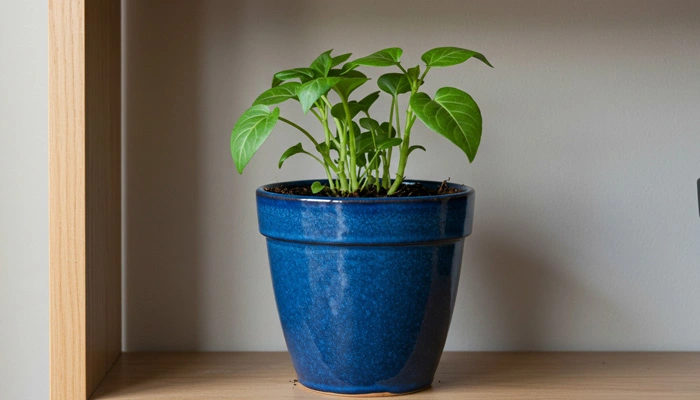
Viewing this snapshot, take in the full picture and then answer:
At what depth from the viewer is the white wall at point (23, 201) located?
46.1 inches

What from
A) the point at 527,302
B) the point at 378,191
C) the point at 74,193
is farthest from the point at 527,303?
the point at 74,193

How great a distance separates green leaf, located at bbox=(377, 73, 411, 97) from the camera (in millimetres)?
981

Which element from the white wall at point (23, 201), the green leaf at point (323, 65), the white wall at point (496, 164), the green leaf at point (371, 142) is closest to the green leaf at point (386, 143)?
the green leaf at point (371, 142)

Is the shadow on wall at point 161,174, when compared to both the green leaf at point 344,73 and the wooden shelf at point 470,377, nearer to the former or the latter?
the wooden shelf at point 470,377

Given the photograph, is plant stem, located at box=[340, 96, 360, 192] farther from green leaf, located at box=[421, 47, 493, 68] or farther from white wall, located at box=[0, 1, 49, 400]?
white wall, located at box=[0, 1, 49, 400]

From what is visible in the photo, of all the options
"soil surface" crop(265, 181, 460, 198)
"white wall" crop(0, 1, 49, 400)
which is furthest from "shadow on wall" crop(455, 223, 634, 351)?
"white wall" crop(0, 1, 49, 400)

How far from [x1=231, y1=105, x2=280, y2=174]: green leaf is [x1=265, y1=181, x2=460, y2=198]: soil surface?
0.12 metres

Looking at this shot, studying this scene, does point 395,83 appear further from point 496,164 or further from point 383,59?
point 496,164

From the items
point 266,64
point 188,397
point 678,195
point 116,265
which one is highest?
point 266,64

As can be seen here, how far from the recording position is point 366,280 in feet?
2.94

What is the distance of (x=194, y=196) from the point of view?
3.89ft

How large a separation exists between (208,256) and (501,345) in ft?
1.51

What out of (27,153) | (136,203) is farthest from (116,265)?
(27,153)

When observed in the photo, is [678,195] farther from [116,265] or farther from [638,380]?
[116,265]
